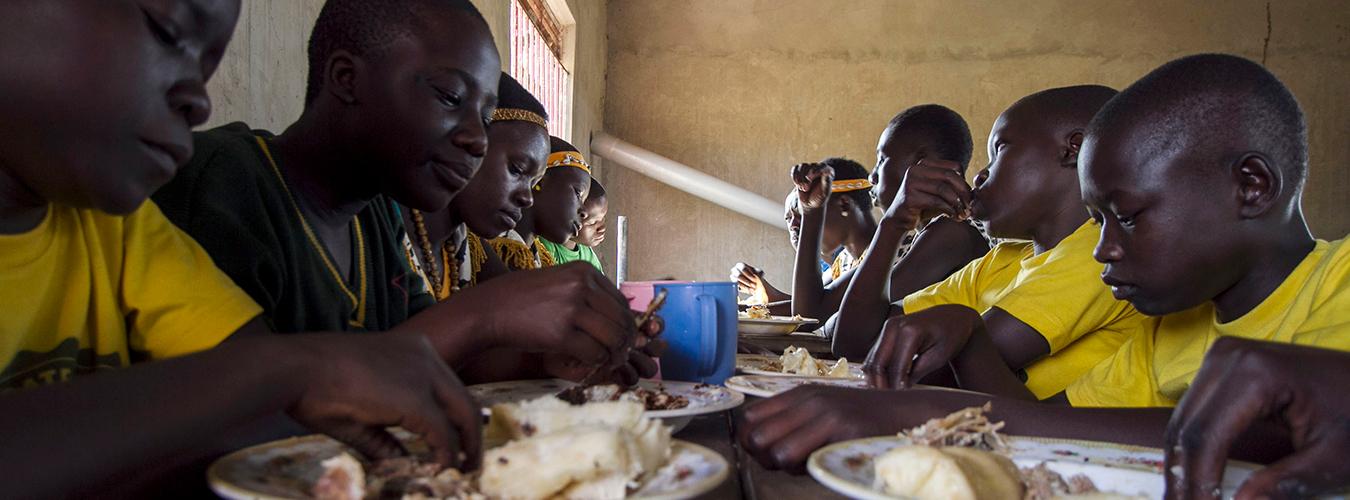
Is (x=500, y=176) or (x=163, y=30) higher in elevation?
(x=163, y=30)

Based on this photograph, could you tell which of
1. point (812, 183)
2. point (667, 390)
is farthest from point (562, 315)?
point (812, 183)

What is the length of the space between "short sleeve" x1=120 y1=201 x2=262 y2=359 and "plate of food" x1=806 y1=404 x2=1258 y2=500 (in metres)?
0.65

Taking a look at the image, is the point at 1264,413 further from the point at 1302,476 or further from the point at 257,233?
the point at 257,233

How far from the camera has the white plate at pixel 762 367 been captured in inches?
53.2

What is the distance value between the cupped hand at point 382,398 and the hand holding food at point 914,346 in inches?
27.4

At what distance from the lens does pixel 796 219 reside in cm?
386

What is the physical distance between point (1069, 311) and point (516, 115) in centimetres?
132

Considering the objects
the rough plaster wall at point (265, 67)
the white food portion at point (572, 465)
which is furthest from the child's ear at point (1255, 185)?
the rough plaster wall at point (265, 67)

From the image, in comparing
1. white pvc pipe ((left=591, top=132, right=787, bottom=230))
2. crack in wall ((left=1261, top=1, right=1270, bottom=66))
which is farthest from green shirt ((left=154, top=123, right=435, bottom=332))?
crack in wall ((left=1261, top=1, right=1270, bottom=66))

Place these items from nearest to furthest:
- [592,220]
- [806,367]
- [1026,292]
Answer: [806,367]
[1026,292]
[592,220]

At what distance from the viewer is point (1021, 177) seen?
5.86 feet

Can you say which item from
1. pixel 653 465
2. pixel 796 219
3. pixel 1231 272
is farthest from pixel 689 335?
pixel 796 219

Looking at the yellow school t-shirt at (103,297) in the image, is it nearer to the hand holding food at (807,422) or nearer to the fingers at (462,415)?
the fingers at (462,415)

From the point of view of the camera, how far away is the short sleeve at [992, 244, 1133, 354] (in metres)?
1.51
